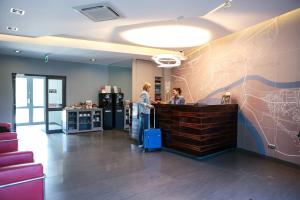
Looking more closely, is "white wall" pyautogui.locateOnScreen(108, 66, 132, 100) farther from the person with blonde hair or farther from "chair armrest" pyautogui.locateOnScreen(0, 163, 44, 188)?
"chair armrest" pyautogui.locateOnScreen(0, 163, 44, 188)

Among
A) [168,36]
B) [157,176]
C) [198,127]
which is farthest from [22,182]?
[168,36]

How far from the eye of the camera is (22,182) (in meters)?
2.03

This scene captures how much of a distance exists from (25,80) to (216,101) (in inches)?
336

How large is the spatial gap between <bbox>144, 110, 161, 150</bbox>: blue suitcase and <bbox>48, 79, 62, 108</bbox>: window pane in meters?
4.31

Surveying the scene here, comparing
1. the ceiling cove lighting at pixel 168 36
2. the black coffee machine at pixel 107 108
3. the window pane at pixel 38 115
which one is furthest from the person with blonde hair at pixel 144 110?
the window pane at pixel 38 115

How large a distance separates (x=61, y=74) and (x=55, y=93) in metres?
0.75

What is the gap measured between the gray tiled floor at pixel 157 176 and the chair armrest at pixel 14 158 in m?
0.69

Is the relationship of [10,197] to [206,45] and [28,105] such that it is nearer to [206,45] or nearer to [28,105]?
[206,45]

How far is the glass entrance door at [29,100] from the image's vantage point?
31.1 ft

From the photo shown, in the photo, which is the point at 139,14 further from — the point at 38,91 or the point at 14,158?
the point at 38,91

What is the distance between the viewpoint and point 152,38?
18.1ft

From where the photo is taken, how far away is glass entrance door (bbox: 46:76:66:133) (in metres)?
7.65

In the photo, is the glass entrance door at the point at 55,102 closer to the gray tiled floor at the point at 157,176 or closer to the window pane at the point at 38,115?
the gray tiled floor at the point at 157,176

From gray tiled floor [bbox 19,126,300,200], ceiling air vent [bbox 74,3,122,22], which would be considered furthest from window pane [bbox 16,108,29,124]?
ceiling air vent [bbox 74,3,122,22]
